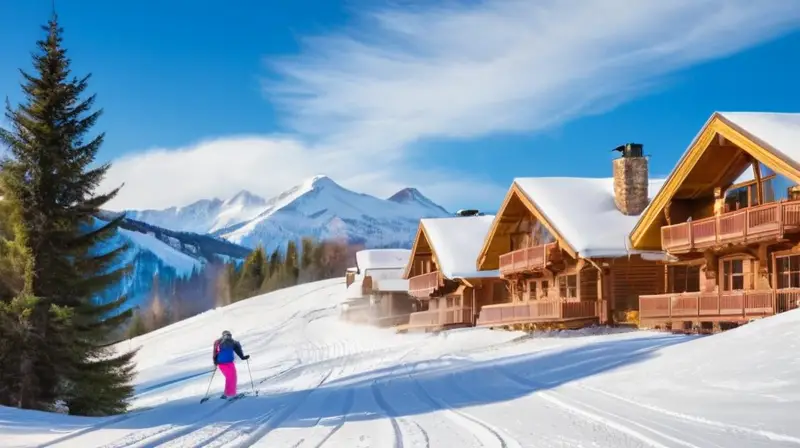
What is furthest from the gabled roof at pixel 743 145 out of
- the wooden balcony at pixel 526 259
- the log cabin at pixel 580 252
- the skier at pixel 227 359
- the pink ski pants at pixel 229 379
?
the pink ski pants at pixel 229 379

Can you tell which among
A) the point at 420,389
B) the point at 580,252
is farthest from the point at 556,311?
the point at 420,389

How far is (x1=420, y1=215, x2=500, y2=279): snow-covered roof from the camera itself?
46406mm

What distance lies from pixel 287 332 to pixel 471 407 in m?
57.1

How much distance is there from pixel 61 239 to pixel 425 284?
33.1 m

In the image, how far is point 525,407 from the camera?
540 inches

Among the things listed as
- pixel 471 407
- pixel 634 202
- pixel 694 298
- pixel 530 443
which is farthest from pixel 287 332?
pixel 530 443

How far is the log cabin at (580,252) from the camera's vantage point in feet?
108

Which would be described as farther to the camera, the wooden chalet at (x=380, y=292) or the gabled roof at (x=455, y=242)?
the wooden chalet at (x=380, y=292)

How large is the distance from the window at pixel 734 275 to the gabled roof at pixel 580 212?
12.8 feet

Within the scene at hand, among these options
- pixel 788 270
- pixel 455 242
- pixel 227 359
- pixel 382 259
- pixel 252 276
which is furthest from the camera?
pixel 252 276

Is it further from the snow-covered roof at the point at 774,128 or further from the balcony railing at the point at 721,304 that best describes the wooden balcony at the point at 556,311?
the snow-covered roof at the point at 774,128

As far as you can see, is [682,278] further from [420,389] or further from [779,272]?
[420,389]

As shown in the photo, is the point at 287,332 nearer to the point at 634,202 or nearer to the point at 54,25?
the point at 634,202

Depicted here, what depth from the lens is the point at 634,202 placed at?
35.7 metres
